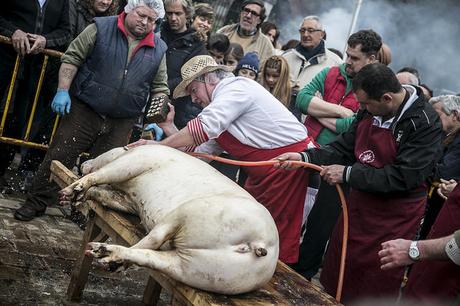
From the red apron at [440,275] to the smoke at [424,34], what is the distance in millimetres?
14274

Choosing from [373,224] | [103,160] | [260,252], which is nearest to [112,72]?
[103,160]

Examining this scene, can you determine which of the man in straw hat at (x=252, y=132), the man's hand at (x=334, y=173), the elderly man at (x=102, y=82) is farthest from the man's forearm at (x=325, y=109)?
the elderly man at (x=102, y=82)

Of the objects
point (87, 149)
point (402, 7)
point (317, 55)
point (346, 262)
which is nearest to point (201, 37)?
point (317, 55)

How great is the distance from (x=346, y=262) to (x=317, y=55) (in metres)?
3.19

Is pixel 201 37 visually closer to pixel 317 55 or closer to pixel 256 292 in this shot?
pixel 317 55

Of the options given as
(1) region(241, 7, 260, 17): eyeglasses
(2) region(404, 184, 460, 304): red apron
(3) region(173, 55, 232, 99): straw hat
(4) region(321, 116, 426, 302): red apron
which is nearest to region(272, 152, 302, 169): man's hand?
(4) region(321, 116, 426, 302): red apron

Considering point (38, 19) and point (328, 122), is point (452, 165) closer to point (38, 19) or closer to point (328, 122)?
point (328, 122)

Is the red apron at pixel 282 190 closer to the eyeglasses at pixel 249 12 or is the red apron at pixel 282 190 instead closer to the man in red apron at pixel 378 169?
the man in red apron at pixel 378 169

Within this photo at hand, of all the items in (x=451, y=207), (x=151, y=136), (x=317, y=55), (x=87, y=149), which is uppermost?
(x=317, y=55)

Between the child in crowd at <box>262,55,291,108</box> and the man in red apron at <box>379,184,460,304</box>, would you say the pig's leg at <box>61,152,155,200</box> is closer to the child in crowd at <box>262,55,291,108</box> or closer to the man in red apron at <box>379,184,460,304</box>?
the man in red apron at <box>379,184,460,304</box>

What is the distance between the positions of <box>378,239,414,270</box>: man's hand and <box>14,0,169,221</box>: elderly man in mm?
3041

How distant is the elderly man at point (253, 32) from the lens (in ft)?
26.1

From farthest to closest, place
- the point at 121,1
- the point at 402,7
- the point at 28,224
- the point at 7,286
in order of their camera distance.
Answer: the point at 402,7, the point at 121,1, the point at 28,224, the point at 7,286

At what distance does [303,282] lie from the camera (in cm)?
399
